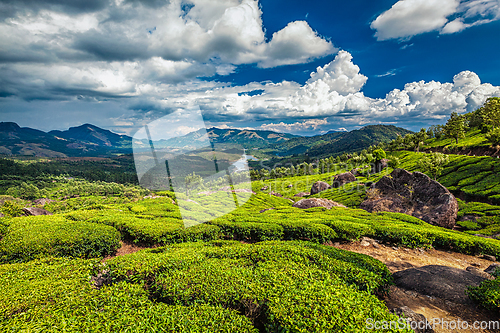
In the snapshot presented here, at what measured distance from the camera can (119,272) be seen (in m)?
9.23

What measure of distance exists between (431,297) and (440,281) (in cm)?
115

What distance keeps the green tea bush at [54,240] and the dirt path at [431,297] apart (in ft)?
61.7

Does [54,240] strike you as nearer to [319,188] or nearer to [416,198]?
[416,198]

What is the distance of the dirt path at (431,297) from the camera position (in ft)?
26.0

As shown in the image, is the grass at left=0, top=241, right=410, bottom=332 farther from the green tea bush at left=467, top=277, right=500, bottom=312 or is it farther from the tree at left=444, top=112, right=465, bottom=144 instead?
the tree at left=444, top=112, right=465, bottom=144

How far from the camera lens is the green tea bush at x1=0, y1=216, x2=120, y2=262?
12.5 metres

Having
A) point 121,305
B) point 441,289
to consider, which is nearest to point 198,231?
point 121,305

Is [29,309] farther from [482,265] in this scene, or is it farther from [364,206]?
[364,206]

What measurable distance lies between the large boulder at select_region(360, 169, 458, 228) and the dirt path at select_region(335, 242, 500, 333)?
1284 cm

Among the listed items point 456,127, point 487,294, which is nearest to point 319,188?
point 487,294

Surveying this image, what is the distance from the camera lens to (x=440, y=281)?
9484mm

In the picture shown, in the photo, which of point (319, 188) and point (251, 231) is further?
point (319, 188)

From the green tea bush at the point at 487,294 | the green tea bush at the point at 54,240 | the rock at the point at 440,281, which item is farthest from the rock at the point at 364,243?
the green tea bush at the point at 54,240

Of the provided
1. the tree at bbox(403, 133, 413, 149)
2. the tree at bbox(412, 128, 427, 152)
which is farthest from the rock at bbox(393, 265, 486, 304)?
the tree at bbox(403, 133, 413, 149)
